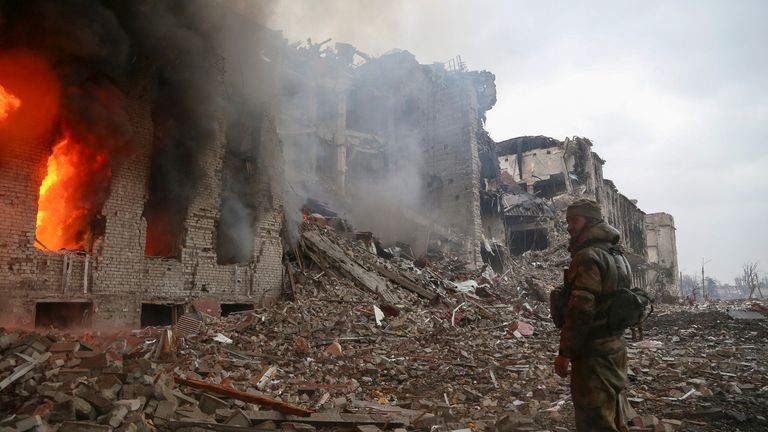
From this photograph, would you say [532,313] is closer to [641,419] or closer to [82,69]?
[641,419]

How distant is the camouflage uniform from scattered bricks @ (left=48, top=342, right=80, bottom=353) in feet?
19.2

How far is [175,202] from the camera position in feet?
34.1

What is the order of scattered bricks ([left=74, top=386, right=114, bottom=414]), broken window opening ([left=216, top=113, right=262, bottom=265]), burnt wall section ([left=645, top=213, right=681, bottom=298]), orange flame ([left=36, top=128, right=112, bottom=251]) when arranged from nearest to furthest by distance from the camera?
scattered bricks ([left=74, top=386, right=114, bottom=414]) < orange flame ([left=36, top=128, right=112, bottom=251]) < broken window opening ([left=216, top=113, right=262, bottom=265]) < burnt wall section ([left=645, top=213, right=681, bottom=298])

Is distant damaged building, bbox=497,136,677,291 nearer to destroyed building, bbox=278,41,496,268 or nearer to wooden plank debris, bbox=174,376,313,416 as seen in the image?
destroyed building, bbox=278,41,496,268

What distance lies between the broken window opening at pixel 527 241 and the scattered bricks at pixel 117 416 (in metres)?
26.8

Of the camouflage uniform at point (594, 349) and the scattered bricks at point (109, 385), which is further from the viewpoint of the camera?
the scattered bricks at point (109, 385)

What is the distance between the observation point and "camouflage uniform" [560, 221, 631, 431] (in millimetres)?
3443

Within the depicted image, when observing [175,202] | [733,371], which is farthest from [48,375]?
[733,371]

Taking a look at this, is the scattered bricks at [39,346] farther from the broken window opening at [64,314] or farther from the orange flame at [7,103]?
the orange flame at [7,103]

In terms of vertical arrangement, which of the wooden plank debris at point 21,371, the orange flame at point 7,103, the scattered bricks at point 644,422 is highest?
the orange flame at point 7,103

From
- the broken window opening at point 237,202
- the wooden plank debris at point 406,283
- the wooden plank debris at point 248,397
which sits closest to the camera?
the wooden plank debris at point 248,397

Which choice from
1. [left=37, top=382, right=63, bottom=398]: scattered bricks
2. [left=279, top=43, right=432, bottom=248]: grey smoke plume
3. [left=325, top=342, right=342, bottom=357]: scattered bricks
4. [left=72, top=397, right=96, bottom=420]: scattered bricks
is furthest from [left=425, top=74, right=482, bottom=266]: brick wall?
[left=72, top=397, right=96, bottom=420]: scattered bricks

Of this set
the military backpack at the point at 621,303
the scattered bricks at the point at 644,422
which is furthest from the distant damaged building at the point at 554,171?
the military backpack at the point at 621,303

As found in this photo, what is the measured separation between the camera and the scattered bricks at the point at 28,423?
368 centimetres
